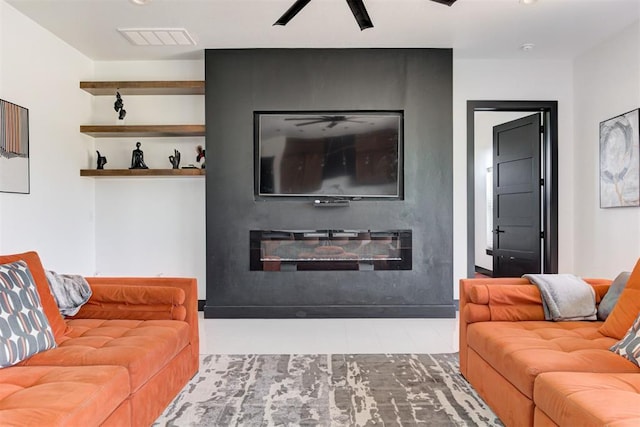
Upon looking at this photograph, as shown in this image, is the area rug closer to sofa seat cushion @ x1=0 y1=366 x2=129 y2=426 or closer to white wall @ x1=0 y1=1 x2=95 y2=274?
sofa seat cushion @ x1=0 y1=366 x2=129 y2=426

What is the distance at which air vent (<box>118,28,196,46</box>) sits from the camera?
13.3 feet

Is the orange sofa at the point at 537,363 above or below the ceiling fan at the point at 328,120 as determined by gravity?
below

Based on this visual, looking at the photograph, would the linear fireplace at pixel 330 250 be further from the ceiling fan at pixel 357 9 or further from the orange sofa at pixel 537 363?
the ceiling fan at pixel 357 9

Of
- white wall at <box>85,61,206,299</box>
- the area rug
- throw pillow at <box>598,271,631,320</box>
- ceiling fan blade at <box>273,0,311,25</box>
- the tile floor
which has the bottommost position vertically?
the tile floor

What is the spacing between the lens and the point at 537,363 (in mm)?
1896

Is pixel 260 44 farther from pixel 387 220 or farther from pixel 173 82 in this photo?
pixel 387 220

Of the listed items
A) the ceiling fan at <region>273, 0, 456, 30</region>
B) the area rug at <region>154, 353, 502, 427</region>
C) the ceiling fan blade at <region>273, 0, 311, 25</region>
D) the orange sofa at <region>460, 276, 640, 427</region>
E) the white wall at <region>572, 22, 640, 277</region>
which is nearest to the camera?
the orange sofa at <region>460, 276, 640, 427</region>

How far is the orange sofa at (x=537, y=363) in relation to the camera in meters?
1.53

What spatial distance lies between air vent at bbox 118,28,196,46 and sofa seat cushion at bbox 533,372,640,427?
3.96 metres

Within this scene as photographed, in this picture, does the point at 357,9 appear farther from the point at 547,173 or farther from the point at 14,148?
the point at 547,173

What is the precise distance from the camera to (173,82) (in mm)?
4594

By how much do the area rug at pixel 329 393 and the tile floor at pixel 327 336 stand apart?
0.64 ft

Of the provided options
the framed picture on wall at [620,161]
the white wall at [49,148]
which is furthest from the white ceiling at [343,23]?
the framed picture on wall at [620,161]

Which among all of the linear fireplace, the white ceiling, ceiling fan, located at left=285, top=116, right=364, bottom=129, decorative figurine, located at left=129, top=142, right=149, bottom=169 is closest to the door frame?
the white ceiling
